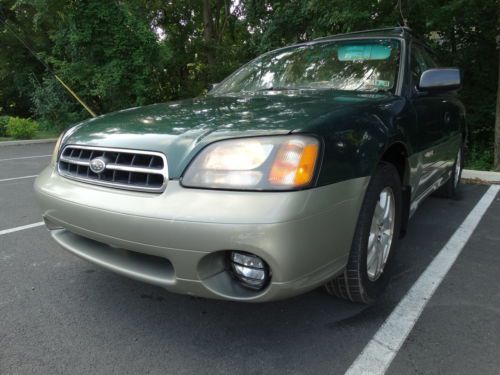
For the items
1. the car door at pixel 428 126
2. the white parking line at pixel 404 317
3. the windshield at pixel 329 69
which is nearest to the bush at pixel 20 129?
the windshield at pixel 329 69

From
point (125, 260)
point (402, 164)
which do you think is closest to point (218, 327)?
point (125, 260)

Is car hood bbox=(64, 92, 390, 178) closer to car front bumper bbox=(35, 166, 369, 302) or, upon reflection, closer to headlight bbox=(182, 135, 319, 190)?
headlight bbox=(182, 135, 319, 190)

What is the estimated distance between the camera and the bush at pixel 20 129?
1280cm

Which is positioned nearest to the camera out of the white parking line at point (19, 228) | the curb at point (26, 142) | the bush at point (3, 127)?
the white parking line at point (19, 228)

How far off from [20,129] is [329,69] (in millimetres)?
12609

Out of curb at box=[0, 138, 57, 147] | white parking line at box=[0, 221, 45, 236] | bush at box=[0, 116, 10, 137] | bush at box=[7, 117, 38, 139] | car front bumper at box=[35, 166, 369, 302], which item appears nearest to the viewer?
car front bumper at box=[35, 166, 369, 302]

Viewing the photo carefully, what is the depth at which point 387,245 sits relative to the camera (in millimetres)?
2400

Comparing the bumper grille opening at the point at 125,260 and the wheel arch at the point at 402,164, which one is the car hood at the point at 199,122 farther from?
the bumper grille opening at the point at 125,260

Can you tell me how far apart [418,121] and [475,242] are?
1302 mm

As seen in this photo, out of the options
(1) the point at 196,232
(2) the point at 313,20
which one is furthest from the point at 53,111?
(1) the point at 196,232

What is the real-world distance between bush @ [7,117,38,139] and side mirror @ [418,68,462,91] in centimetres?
1314

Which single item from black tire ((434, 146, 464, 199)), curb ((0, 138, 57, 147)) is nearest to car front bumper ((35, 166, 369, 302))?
black tire ((434, 146, 464, 199))

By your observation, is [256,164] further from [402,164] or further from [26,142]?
[26,142]

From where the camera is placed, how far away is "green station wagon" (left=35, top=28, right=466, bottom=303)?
5.21 ft
